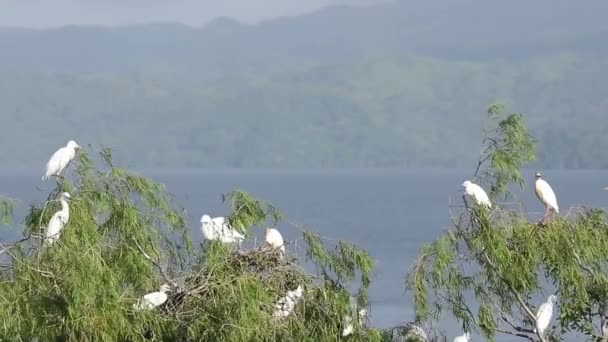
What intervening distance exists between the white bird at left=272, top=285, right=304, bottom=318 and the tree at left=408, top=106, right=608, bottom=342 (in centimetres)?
115

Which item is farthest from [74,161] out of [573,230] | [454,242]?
[573,230]

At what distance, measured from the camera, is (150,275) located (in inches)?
521

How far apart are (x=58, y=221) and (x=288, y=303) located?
2.34 meters

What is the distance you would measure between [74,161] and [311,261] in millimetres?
2648

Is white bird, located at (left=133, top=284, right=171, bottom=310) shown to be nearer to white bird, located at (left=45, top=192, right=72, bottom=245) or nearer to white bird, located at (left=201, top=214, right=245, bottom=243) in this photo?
white bird, located at (left=45, top=192, right=72, bottom=245)

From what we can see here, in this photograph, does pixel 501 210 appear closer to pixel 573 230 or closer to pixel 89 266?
pixel 573 230

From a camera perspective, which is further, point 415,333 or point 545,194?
point 545,194

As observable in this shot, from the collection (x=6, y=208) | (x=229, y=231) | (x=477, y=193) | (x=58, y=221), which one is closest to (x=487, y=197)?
(x=477, y=193)

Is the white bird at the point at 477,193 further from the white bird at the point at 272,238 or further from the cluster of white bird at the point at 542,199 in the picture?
the white bird at the point at 272,238

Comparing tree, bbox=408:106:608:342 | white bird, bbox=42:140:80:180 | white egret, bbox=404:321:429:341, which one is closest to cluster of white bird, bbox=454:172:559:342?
tree, bbox=408:106:608:342

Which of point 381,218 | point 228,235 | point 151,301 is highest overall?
point 381,218

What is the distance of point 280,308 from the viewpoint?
42.2 ft

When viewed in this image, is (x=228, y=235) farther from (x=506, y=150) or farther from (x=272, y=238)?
(x=506, y=150)

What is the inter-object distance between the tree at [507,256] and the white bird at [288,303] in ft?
3.78
